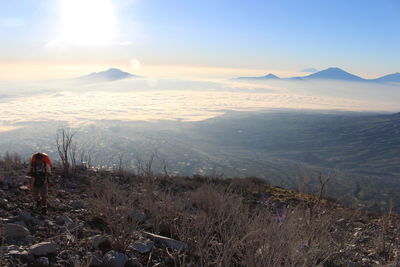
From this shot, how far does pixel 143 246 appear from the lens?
4301 mm

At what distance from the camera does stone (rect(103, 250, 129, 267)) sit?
3.69 m

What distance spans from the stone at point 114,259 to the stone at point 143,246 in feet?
1.29

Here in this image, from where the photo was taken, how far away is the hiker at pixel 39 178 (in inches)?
225

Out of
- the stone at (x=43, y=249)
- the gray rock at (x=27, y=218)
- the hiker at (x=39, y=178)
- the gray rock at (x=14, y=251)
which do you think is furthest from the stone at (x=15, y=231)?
the hiker at (x=39, y=178)

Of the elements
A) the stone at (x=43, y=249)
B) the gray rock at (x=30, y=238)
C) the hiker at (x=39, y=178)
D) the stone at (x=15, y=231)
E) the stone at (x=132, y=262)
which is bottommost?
the stone at (x=132, y=262)

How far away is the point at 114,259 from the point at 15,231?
1.50 metres

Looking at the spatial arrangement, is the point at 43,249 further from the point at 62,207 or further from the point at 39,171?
the point at 39,171

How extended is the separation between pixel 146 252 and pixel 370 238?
6.03 metres

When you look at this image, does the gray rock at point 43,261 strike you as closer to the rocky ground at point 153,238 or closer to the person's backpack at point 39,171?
the rocky ground at point 153,238

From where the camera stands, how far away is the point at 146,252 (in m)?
4.26

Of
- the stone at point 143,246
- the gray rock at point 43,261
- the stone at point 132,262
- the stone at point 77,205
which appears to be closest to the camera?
the gray rock at point 43,261

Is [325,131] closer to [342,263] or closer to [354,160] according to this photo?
[354,160]

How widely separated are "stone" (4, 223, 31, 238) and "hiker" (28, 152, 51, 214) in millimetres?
1409

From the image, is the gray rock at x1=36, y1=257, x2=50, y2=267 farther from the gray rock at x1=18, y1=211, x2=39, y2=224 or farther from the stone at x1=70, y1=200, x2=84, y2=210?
the stone at x1=70, y1=200, x2=84, y2=210
